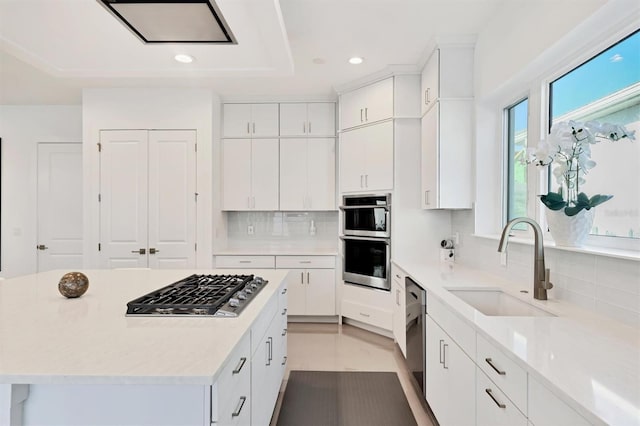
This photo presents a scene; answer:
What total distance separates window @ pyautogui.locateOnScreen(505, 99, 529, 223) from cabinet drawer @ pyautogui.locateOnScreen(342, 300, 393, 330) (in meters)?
1.52

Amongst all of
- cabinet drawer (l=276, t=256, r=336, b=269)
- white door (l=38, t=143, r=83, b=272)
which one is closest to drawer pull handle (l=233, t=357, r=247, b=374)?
cabinet drawer (l=276, t=256, r=336, b=269)

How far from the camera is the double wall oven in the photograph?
360 cm

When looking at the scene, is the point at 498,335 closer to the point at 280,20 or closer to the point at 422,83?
the point at 280,20

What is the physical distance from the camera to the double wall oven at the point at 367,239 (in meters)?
3.60

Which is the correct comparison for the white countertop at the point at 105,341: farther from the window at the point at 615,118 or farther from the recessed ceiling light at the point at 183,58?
the recessed ceiling light at the point at 183,58

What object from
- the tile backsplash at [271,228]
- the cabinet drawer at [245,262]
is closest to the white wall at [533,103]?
the tile backsplash at [271,228]

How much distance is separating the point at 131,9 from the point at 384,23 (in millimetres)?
1735

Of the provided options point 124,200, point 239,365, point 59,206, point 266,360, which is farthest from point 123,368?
point 59,206

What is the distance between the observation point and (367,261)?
3789mm

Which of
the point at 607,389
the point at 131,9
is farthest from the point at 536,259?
the point at 131,9

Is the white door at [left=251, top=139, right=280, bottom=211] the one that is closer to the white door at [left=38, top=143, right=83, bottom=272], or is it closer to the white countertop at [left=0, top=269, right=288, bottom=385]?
the white door at [left=38, top=143, right=83, bottom=272]

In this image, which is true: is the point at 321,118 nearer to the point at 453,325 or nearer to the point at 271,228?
the point at 271,228

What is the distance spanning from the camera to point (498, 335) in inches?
48.3

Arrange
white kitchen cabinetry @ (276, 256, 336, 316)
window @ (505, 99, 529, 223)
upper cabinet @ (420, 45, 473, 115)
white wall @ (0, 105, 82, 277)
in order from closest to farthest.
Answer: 1. window @ (505, 99, 529, 223)
2. upper cabinet @ (420, 45, 473, 115)
3. white kitchen cabinetry @ (276, 256, 336, 316)
4. white wall @ (0, 105, 82, 277)
